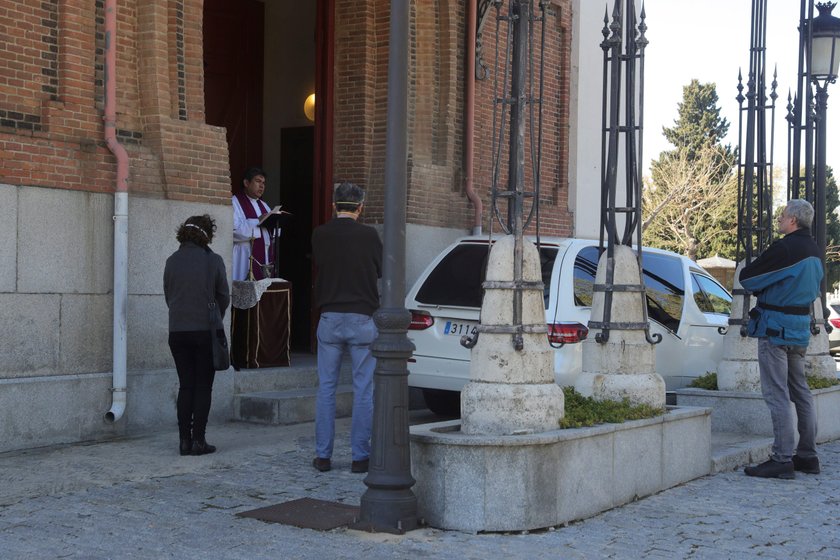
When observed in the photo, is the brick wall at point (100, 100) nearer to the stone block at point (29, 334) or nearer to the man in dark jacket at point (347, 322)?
the stone block at point (29, 334)

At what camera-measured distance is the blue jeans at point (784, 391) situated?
8297mm

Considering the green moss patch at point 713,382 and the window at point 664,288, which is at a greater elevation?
the window at point 664,288

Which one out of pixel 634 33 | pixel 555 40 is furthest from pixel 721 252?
pixel 634 33

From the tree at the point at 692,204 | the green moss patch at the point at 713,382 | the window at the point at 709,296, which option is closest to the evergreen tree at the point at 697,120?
the tree at the point at 692,204

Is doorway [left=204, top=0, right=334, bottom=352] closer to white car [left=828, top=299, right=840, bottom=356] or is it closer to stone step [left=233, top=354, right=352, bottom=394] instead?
stone step [left=233, top=354, right=352, bottom=394]

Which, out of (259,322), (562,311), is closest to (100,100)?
(259,322)

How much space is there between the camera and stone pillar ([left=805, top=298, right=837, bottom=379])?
36.7ft

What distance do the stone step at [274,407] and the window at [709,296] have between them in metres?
4.14

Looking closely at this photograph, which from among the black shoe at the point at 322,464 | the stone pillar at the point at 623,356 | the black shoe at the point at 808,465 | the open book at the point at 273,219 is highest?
the open book at the point at 273,219

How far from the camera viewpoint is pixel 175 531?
613cm

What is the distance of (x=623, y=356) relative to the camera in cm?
797

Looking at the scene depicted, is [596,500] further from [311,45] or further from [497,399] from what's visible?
[311,45]

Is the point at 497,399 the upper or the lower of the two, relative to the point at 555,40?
lower

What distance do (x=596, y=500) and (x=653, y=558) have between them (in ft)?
3.29
